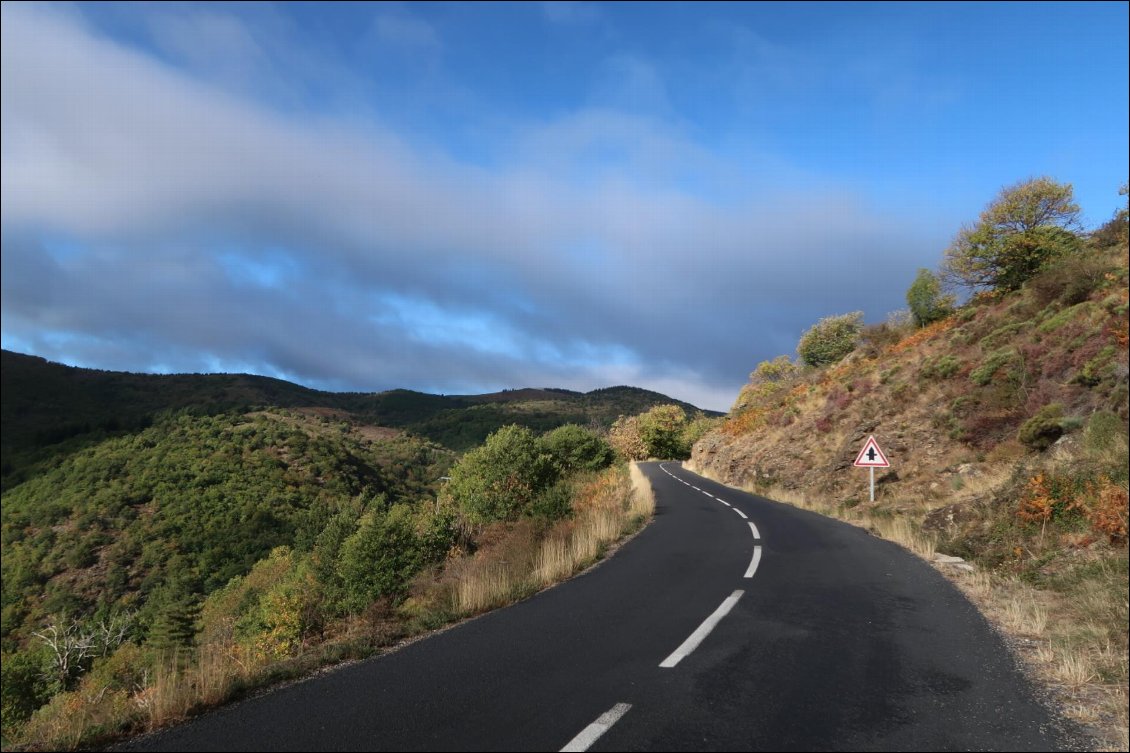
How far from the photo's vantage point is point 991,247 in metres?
24.6

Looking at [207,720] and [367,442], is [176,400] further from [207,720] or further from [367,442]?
[207,720]

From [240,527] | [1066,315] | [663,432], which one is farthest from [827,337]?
[240,527]

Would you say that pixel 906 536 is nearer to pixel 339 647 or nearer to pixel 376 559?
pixel 339 647

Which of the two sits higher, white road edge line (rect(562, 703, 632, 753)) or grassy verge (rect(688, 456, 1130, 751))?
grassy verge (rect(688, 456, 1130, 751))

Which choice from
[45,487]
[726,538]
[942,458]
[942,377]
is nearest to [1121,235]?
[942,377]

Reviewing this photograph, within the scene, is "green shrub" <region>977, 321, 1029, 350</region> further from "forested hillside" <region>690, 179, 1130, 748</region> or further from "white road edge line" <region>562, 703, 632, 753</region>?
"white road edge line" <region>562, 703, 632, 753</region>

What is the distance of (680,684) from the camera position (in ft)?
15.2

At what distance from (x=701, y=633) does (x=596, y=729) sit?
8.56 feet

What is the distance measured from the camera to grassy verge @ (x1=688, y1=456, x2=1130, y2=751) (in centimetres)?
427

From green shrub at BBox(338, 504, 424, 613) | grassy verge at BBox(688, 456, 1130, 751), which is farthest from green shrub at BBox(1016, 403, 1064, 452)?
green shrub at BBox(338, 504, 424, 613)

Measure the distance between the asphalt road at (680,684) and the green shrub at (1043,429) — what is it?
8.03 metres

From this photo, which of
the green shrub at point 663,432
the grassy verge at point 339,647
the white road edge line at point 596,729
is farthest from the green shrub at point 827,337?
the white road edge line at point 596,729

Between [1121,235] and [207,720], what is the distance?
27.6 m

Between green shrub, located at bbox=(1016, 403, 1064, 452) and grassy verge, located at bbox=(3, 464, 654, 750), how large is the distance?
9.84m
